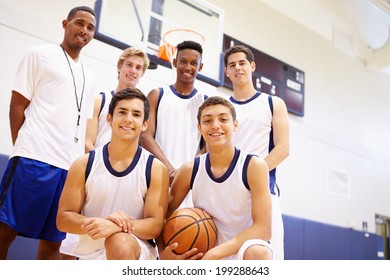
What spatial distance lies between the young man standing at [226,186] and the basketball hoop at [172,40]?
1989 mm

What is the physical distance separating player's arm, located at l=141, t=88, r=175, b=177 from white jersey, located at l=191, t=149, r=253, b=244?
331 millimetres

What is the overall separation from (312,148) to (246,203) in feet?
17.0

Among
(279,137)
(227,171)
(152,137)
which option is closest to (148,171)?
(227,171)

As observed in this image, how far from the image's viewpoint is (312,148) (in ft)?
22.5

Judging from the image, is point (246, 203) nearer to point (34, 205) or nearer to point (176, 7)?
point (34, 205)

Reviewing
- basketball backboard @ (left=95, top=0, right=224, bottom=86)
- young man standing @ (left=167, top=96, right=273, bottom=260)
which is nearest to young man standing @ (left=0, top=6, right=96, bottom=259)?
young man standing @ (left=167, top=96, right=273, bottom=260)

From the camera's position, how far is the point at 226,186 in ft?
6.40

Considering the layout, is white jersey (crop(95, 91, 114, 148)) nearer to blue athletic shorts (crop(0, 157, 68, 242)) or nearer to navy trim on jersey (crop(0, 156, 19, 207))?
blue athletic shorts (crop(0, 157, 68, 242))

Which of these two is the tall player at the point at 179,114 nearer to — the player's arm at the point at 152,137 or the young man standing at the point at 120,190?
the player's arm at the point at 152,137

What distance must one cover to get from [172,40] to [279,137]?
7.49 feet

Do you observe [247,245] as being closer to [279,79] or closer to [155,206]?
[155,206]

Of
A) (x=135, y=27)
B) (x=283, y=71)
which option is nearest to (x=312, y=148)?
(x=283, y=71)

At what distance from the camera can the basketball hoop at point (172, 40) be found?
3.96 metres

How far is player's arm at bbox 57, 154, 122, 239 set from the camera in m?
1.64
